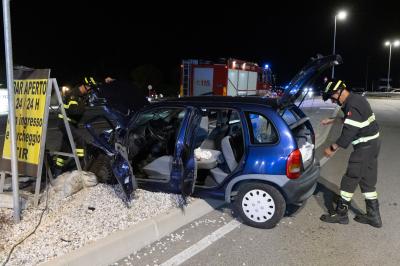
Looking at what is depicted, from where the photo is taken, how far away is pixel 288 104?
5188mm

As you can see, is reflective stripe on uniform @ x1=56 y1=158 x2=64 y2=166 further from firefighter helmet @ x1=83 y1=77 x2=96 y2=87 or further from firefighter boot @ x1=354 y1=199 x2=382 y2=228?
firefighter boot @ x1=354 y1=199 x2=382 y2=228

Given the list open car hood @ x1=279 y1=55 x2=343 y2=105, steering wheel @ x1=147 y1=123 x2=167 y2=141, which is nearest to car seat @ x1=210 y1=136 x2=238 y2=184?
open car hood @ x1=279 y1=55 x2=343 y2=105

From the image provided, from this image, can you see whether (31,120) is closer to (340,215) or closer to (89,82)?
(89,82)

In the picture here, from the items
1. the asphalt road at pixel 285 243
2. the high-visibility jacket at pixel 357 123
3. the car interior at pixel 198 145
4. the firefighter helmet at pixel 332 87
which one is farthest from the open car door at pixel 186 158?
the high-visibility jacket at pixel 357 123

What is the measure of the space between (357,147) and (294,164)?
0.90 m

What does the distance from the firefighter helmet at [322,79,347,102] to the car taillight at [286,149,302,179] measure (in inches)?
34.0

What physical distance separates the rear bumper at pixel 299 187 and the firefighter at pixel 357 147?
0.37 meters

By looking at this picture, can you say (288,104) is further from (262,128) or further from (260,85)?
(260,85)

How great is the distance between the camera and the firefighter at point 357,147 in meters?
4.90

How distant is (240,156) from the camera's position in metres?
5.26

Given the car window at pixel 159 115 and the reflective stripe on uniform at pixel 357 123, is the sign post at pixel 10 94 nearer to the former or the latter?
the car window at pixel 159 115

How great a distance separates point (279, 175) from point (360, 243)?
110cm

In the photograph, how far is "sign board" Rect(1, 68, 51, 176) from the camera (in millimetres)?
4914

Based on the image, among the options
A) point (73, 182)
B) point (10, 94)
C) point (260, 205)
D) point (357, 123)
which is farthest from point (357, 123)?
point (10, 94)
